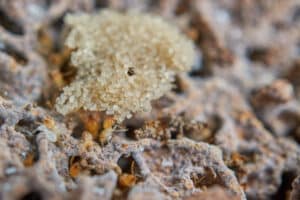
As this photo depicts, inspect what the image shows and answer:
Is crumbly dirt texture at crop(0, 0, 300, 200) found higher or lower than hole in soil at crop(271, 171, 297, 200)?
higher

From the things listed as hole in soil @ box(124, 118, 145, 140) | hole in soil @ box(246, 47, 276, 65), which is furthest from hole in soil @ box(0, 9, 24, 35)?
hole in soil @ box(246, 47, 276, 65)

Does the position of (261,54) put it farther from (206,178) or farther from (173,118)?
(206,178)

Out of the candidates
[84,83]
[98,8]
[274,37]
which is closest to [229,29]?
[274,37]

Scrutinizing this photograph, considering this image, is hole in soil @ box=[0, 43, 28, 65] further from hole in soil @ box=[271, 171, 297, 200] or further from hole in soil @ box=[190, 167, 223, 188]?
hole in soil @ box=[271, 171, 297, 200]

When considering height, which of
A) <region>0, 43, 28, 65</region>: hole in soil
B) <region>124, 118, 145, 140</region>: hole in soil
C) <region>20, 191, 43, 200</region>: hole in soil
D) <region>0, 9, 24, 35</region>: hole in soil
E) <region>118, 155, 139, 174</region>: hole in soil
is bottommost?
<region>20, 191, 43, 200</region>: hole in soil

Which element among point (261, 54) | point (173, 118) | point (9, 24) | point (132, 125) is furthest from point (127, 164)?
point (261, 54)

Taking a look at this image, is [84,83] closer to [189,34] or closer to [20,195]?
[20,195]

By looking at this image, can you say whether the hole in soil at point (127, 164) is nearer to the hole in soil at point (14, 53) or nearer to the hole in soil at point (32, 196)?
the hole in soil at point (32, 196)

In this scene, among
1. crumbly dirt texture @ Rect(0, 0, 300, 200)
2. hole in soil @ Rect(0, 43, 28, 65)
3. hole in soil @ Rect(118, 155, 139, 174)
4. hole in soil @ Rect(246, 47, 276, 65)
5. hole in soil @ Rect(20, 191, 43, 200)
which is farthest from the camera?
hole in soil @ Rect(246, 47, 276, 65)
